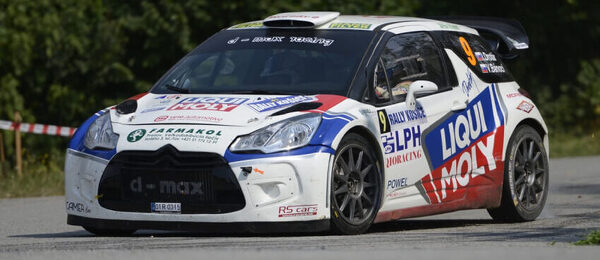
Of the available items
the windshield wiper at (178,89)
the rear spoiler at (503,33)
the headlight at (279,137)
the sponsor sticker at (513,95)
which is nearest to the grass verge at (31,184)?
the rear spoiler at (503,33)

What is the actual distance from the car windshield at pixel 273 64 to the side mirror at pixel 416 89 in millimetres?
440

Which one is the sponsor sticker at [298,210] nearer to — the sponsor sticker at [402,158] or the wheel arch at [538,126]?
the sponsor sticker at [402,158]

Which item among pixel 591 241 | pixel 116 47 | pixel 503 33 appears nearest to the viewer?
pixel 591 241

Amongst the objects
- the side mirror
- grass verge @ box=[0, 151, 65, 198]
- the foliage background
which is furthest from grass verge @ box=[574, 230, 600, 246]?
the foliage background

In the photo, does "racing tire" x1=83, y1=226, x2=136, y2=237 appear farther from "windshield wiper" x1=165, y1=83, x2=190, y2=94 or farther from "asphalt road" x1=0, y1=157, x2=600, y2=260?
"windshield wiper" x1=165, y1=83, x2=190, y2=94

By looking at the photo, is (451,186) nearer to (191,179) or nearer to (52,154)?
(191,179)

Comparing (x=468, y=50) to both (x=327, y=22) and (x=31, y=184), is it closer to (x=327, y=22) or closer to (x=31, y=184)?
(x=327, y=22)

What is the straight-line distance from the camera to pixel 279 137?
866 cm

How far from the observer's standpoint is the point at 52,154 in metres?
27.3

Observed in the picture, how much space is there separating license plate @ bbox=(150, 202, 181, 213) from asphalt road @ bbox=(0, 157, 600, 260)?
189 mm

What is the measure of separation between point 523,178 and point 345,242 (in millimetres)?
3322

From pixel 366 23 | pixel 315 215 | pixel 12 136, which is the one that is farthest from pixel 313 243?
pixel 12 136

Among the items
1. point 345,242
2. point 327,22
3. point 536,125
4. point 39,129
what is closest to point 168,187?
point 345,242

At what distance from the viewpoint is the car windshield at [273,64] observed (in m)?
9.45
